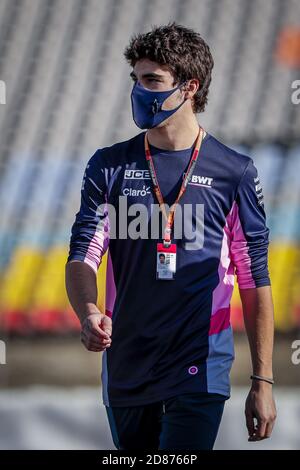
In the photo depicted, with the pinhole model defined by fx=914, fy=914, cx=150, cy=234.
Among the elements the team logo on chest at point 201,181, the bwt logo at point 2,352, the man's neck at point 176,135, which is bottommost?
the bwt logo at point 2,352

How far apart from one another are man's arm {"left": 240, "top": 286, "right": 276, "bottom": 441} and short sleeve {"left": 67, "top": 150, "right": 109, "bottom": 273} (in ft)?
1.53

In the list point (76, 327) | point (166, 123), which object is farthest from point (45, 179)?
point (166, 123)

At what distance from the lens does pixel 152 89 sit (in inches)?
111

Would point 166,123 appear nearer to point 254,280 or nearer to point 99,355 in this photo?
point 254,280

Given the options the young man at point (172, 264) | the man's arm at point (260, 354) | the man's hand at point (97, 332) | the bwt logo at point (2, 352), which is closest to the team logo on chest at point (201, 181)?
the young man at point (172, 264)

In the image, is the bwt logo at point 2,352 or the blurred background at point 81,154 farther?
the bwt logo at point 2,352

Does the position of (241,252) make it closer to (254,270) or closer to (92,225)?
(254,270)

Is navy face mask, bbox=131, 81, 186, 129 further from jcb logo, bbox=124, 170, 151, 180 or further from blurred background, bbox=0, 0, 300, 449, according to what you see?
blurred background, bbox=0, 0, 300, 449

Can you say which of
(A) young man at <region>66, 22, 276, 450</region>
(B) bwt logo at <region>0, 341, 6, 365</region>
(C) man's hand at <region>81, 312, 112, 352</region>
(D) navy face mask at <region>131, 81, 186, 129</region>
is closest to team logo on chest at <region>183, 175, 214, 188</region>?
(A) young man at <region>66, 22, 276, 450</region>

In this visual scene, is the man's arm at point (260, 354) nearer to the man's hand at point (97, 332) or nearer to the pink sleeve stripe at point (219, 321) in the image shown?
the pink sleeve stripe at point (219, 321)

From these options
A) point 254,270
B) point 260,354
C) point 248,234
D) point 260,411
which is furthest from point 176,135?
point 260,411

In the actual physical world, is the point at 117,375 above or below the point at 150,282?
below

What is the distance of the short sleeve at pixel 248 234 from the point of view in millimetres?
2799

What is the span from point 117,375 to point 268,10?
5597mm
